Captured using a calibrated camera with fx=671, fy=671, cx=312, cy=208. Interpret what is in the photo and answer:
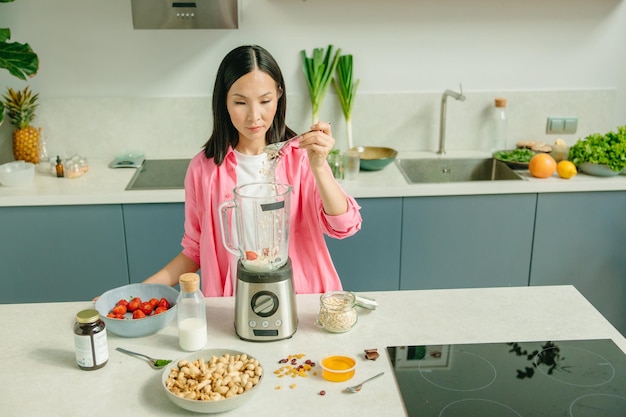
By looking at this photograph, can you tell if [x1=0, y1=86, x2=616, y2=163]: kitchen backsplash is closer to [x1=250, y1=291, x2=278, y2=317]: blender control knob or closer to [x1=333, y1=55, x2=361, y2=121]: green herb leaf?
[x1=333, y1=55, x2=361, y2=121]: green herb leaf

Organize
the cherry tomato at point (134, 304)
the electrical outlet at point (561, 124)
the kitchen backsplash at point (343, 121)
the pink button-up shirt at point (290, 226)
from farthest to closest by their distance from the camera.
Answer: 1. the electrical outlet at point (561, 124)
2. the kitchen backsplash at point (343, 121)
3. the pink button-up shirt at point (290, 226)
4. the cherry tomato at point (134, 304)

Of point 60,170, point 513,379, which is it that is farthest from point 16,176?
point 513,379

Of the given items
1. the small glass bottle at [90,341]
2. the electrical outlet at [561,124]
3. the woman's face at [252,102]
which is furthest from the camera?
the electrical outlet at [561,124]

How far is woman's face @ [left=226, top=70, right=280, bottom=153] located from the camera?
185 cm

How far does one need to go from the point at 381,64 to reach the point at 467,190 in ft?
2.73

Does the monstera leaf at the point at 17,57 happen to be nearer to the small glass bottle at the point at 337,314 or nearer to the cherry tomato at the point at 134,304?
the cherry tomato at the point at 134,304

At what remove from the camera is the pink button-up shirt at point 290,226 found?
1975 millimetres

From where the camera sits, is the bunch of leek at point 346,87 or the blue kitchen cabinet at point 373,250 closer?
the blue kitchen cabinet at point 373,250

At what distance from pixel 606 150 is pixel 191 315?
2.19m

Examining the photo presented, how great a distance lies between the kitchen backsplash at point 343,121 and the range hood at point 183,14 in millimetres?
461

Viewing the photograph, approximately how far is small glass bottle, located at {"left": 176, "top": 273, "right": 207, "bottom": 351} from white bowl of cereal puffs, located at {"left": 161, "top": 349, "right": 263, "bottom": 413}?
0.15 feet

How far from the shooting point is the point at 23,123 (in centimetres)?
319

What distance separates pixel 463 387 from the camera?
1488mm

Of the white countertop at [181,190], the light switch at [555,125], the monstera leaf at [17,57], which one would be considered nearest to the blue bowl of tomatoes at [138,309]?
the white countertop at [181,190]
